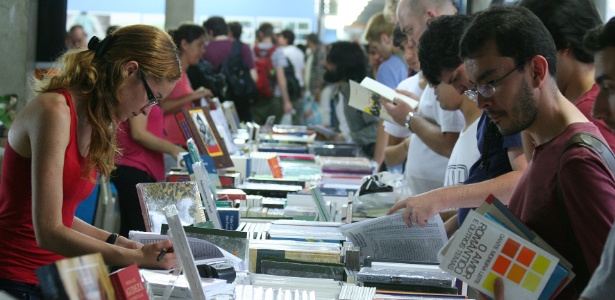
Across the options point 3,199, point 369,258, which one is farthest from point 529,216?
point 3,199

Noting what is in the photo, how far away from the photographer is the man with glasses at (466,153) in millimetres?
2996

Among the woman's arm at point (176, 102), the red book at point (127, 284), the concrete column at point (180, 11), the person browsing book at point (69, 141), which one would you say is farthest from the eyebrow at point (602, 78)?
the concrete column at point (180, 11)

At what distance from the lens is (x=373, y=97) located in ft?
16.1

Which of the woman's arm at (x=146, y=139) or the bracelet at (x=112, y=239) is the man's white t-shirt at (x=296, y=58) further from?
the bracelet at (x=112, y=239)

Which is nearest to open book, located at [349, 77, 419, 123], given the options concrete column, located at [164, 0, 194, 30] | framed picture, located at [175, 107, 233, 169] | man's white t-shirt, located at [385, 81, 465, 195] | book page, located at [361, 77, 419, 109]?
book page, located at [361, 77, 419, 109]

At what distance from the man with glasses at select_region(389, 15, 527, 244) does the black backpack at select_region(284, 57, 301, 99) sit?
1016 cm

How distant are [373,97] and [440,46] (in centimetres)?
153

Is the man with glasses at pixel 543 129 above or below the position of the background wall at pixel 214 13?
above

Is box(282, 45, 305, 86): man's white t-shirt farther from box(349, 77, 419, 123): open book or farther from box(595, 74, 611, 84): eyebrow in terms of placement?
box(595, 74, 611, 84): eyebrow

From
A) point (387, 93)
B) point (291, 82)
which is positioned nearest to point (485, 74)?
point (387, 93)

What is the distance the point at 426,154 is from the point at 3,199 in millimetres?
2341

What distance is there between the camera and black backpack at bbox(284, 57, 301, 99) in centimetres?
1374

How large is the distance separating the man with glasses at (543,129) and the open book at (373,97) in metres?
2.35

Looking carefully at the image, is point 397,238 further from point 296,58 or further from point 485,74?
point 296,58
